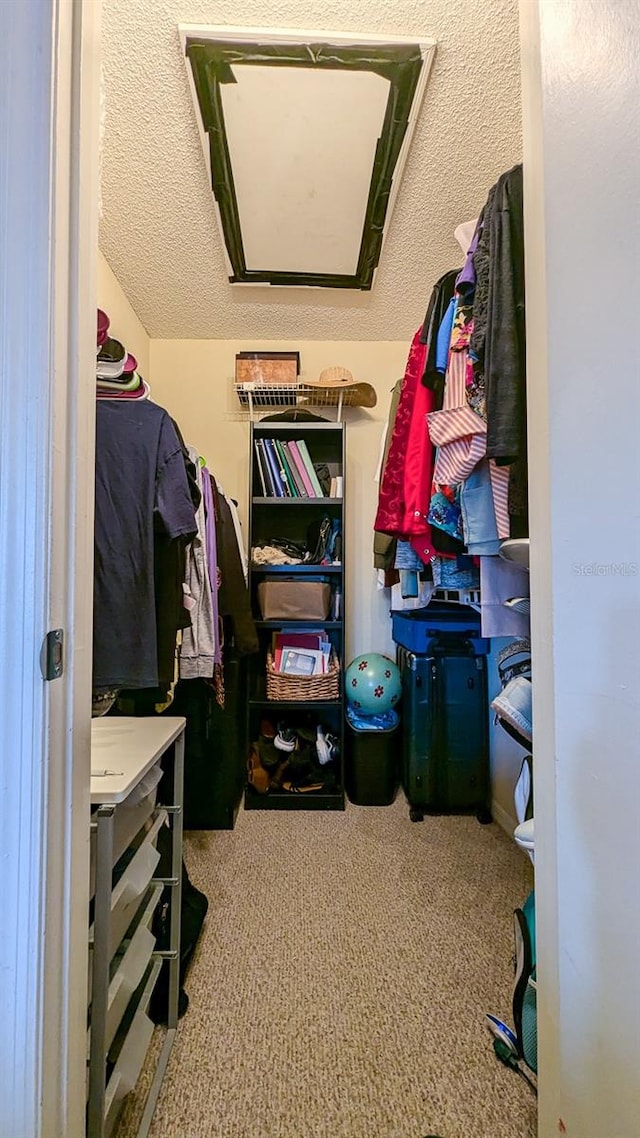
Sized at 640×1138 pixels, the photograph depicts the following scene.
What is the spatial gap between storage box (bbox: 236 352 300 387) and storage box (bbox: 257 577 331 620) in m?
1.07

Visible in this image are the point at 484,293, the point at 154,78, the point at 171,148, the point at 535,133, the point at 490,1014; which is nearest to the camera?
the point at 535,133

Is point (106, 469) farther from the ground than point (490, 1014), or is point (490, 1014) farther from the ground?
point (106, 469)

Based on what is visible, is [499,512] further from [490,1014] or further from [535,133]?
[490,1014]

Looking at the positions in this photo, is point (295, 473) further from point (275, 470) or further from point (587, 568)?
point (587, 568)

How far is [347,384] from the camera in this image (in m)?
2.41

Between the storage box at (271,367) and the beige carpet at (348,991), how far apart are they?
2181 millimetres

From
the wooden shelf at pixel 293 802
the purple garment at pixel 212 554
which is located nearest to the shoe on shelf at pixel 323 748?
the wooden shelf at pixel 293 802

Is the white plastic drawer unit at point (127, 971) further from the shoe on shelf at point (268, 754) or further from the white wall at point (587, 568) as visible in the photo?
the shoe on shelf at point (268, 754)

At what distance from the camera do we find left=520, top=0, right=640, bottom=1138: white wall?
619 mm

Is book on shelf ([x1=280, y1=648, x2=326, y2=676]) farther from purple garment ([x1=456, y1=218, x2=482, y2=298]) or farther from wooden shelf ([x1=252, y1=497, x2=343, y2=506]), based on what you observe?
purple garment ([x1=456, y1=218, x2=482, y2=298])

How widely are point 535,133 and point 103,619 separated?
1.21 meters

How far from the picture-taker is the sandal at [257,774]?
2281 millimetres

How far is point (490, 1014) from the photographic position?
46.9 inches

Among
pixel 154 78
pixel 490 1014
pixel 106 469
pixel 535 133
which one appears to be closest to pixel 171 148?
pixel 154 78
